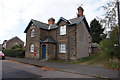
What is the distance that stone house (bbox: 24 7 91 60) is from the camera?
1605 centimetres

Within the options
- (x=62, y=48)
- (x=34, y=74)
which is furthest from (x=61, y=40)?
(x=34, y=74)

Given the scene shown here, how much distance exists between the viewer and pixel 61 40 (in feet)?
57.3

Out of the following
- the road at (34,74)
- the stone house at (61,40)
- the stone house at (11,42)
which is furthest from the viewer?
the stone house at (11,42)

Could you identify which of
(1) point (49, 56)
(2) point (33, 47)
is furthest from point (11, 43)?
(1) point (49, 56)

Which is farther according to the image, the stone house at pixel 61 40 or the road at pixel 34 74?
the stone house at pixel 61 40

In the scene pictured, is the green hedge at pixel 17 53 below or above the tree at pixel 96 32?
below

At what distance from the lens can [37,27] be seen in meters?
19.0

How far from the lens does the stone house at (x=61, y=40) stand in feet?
52.7

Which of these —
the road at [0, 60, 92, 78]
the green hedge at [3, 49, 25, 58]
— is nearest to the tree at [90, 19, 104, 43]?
the green hedge at [3, 49, 25, 58]

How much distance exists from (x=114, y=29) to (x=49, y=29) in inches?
465

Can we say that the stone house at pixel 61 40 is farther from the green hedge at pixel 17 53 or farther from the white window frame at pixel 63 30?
the green hedge at pixel 17 53

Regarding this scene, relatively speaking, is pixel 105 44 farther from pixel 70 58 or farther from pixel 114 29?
pixel 70 58

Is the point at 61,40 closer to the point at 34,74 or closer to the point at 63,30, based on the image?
the point at 63,30

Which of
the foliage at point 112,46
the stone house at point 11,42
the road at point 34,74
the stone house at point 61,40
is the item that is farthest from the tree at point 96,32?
the stone house at point 11,42
